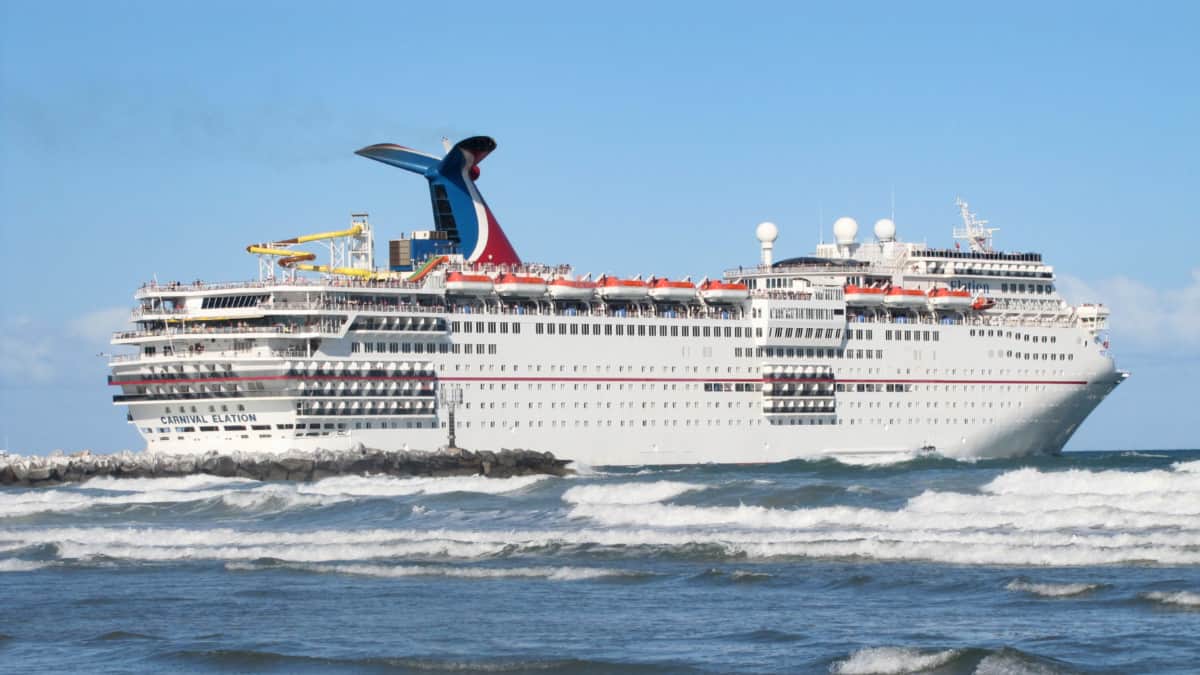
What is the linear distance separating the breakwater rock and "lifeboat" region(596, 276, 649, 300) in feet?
30.8

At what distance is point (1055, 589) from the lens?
26.8m

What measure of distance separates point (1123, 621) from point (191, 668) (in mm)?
13087

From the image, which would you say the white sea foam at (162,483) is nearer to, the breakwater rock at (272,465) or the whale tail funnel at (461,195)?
the breakwater rock at (272,465)

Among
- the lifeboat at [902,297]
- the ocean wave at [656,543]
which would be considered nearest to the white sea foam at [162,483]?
the ocean wave at [656,543]

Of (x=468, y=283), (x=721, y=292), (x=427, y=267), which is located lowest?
(x=721, y=292)

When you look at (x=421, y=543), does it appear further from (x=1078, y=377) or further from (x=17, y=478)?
(x=1078, y=377)

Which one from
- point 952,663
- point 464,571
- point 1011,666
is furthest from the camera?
point 464,571

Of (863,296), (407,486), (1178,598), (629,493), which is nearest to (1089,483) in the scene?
(629,493)

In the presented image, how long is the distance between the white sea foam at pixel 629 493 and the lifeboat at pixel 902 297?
32.0 m

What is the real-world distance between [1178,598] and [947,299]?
5337 cm

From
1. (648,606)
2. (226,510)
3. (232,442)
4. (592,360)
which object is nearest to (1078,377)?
(592,360)

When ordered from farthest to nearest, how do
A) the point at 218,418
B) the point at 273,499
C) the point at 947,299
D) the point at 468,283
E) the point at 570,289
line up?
the point at 947,299, the point at 570,289, the point at 468,283, the point at 218,418, the point at 273,499

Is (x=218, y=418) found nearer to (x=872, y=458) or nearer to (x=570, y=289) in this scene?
(x=570, y=289)

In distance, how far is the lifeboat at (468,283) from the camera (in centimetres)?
6606
